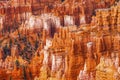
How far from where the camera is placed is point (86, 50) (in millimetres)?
29531

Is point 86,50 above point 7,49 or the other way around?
above

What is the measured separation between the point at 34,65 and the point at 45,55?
1.21 meters

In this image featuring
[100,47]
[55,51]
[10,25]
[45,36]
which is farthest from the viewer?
[10,25]

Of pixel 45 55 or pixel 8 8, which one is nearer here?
pixel 45 55

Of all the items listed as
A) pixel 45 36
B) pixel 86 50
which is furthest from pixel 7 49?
pixel 86 50

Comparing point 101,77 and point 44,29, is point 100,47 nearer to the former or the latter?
point 101,77

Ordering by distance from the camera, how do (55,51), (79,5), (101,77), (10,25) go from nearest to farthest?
1. (101,77)
2. (55,51)
3. (79,5)
4. (10,25)

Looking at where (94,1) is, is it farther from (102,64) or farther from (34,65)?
(102,64)

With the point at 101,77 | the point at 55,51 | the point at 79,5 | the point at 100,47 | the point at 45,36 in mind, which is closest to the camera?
the point at 101,77

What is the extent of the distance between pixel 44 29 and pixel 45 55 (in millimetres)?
16920

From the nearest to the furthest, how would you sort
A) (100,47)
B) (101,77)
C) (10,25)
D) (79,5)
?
(101,77), (100,47), (79,5), (10,25)

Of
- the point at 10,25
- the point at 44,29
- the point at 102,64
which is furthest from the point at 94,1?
the point at 102,64

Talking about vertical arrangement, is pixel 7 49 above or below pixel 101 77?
below

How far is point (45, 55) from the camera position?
36.0 meters
